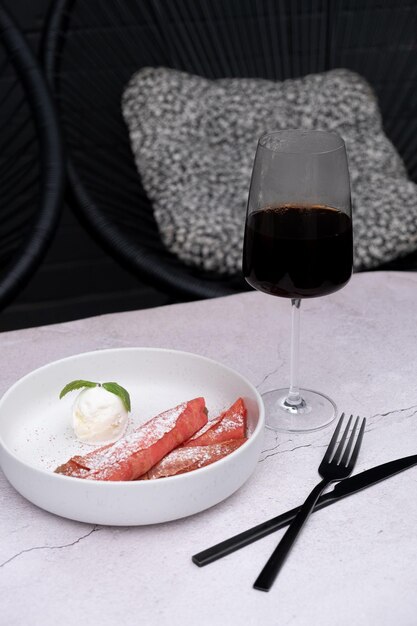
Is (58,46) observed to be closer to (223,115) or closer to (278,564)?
(223,115)

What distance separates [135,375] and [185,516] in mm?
284

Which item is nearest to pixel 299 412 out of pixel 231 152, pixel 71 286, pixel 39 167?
pixel 39 167

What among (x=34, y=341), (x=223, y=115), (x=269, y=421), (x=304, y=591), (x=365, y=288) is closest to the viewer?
A: (x=304, y=591)

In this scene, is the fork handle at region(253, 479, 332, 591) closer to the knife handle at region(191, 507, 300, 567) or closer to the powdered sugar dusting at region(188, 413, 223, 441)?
the knife handle at region(191, 507, 300, 567)

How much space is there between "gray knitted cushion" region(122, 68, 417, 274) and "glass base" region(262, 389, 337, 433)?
0.91m

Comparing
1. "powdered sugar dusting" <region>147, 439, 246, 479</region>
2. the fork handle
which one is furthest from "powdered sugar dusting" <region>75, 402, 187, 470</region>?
the fork handle

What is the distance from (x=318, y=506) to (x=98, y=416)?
0.25m

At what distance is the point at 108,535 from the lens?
0.84 meters

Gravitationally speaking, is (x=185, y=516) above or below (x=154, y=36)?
below

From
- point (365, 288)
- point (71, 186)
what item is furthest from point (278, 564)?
point (71, 186)

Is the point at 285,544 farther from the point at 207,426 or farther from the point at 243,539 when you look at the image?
the point at 207,426

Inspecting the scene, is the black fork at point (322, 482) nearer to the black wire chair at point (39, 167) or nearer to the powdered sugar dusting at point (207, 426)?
the powdered sugar dusting at point (207, 426)

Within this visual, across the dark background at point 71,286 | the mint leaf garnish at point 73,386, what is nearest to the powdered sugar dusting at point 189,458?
the mint leaf garnish at point 73,386

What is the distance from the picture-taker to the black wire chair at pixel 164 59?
1936 mm
